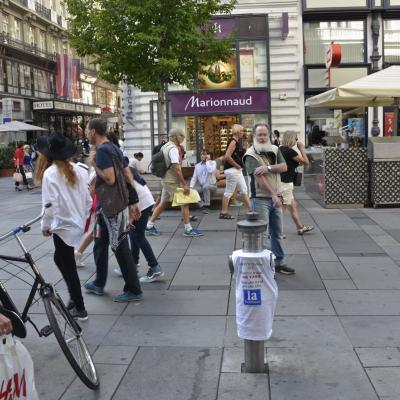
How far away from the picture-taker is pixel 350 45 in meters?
21.0

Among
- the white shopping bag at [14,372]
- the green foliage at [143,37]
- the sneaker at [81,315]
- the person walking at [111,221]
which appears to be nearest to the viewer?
the white shopping bag at [14,372]

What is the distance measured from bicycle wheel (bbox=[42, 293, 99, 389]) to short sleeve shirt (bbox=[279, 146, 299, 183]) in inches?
204

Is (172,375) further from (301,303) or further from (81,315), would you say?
(301,303)

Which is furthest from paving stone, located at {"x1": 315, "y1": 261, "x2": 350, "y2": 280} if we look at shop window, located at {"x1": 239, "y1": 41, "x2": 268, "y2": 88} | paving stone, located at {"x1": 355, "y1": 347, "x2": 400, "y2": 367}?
shop window, located at {"x1": 239, "y1": 41, "x2": 268, "y2": 88}

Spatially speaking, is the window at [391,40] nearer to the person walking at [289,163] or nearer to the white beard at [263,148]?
the person walking at [289,163]

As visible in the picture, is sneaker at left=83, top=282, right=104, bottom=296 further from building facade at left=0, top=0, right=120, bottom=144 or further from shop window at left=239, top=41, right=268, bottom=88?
building facade at left=0, top=0, right=120, bottom=144

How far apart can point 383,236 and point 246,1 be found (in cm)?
1349

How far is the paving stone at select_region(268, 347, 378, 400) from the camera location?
12.0ft

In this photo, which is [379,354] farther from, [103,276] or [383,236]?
[383,236]

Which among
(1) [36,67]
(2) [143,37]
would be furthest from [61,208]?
(1) [36,67]

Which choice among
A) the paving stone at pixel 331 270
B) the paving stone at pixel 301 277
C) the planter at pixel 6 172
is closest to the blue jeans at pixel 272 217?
the paving stone at pixel 301 277

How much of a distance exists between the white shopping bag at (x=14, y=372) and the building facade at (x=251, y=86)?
17.6m

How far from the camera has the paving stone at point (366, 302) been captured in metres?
5.22

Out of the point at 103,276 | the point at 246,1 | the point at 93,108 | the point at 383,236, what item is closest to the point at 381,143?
the point at 383,236
